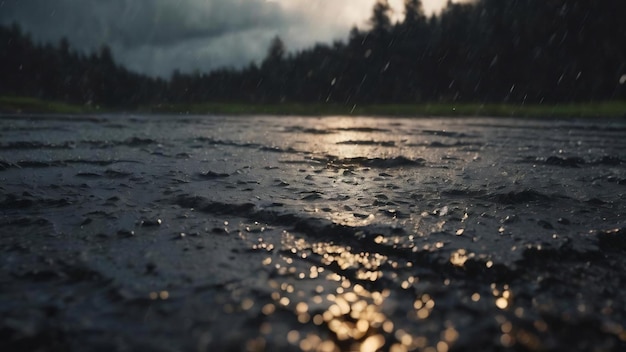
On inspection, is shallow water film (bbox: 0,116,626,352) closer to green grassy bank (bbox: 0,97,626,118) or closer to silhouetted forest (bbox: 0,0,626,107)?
green grassy bank (bbox: 0,97,626,118)

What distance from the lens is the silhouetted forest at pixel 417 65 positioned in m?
32.5

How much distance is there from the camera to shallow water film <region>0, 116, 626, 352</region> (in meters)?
0.84

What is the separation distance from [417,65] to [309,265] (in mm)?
45480

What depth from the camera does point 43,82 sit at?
5866 cm

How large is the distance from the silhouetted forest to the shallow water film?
3462 centimetres

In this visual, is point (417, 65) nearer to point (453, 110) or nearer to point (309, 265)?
point (453, 110)

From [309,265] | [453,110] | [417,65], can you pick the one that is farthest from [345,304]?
[417,65]

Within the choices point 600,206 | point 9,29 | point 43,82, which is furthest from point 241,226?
point 9,29

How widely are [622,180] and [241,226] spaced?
245 centimetres

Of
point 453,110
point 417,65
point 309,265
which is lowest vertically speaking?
point 309,265

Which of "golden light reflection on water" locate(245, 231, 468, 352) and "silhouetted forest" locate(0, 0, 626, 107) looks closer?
"golden light reflection on water" locate(245, 231, 468, 352)

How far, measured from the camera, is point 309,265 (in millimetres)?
1204

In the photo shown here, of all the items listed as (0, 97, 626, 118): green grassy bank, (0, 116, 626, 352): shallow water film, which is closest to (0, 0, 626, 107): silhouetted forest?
(0, 97, 626, 118): green grassy bank

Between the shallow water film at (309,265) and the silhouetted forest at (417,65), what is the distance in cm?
3462
